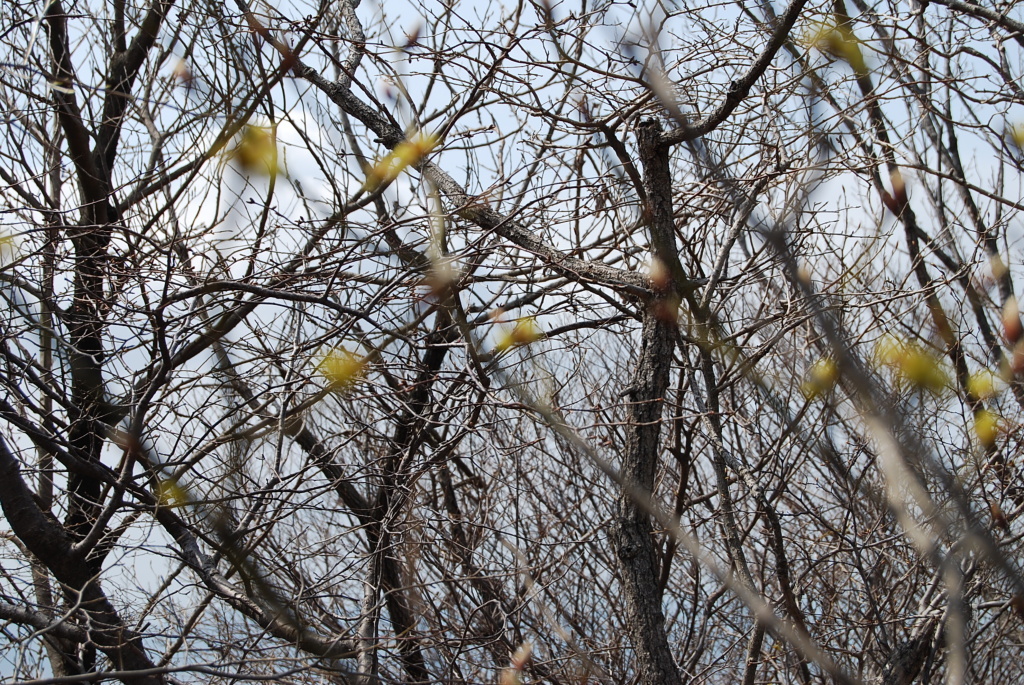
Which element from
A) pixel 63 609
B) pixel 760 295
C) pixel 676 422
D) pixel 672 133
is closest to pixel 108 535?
pixel 63 609

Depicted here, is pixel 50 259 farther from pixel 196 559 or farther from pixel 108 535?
pixel 196 559

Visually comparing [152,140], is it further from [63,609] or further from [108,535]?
[63,609]

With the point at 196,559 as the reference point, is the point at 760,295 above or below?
above

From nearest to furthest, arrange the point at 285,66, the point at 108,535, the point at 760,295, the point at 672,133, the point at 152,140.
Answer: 1. the point at 672,133
2. the point at 108,535
3. the point at 285,66
4. the point at 152,140
5. the point at 760,295

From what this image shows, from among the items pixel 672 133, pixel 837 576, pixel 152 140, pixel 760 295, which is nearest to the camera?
pixel 672 133

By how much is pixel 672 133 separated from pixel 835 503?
3167mm

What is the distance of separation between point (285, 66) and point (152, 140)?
1055mm

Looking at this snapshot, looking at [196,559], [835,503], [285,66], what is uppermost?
[285,66]

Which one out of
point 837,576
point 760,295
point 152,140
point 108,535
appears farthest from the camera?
point 760,295

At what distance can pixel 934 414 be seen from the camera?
11.9ft

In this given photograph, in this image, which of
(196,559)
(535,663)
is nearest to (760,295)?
(535,663)

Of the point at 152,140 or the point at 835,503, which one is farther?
the point at 835,503

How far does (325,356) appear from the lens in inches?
143

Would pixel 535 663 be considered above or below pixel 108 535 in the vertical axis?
below
